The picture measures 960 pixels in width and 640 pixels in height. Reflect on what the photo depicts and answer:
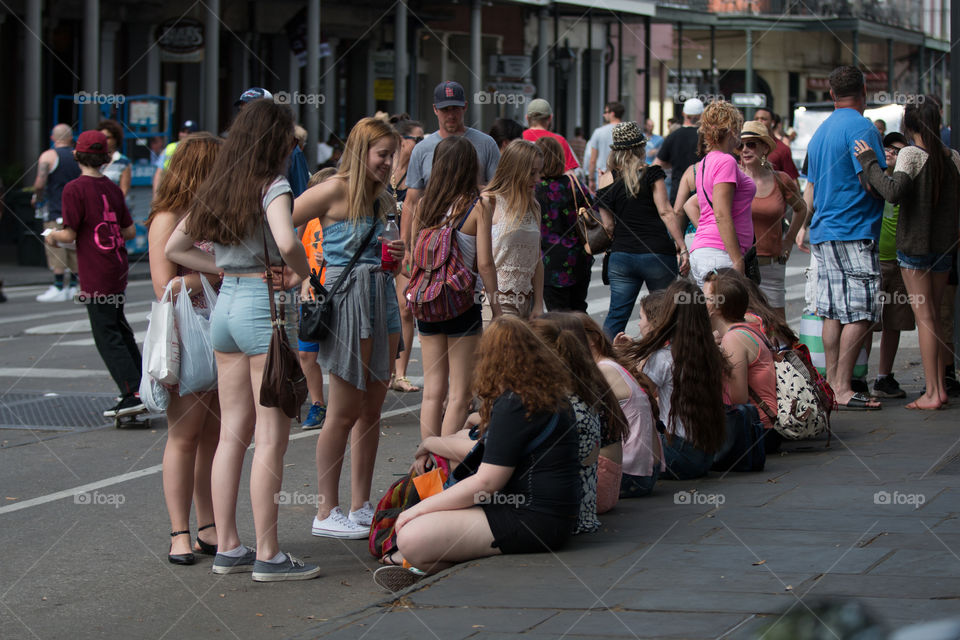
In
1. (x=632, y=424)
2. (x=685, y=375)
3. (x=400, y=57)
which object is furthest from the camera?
(x=400, y=57)

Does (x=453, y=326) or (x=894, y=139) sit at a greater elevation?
(x=894, y=139)

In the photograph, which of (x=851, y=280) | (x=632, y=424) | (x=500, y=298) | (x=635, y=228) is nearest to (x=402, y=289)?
(x=635, y=228)

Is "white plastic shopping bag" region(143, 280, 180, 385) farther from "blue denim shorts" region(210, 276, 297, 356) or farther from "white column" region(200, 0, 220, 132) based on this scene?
"white column" region(200, 0, 220, 132)

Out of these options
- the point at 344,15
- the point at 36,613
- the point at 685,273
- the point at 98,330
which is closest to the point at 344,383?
the point at 36,613

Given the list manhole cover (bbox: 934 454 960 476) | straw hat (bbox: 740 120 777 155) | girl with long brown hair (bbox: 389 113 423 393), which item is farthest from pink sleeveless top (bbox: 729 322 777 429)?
girl with long brown hair (bbox: 389 113 423 393)

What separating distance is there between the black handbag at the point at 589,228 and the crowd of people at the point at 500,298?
0.09ft

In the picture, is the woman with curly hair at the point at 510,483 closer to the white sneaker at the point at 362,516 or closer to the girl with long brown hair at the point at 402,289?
the white sneaker at the point at 362,516

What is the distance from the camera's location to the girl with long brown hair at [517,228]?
7797 mm

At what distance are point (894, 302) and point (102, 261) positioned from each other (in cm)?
524

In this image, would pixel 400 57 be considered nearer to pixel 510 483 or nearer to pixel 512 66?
pixel 512 66

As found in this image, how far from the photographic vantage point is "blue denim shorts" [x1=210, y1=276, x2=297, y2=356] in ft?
17.6

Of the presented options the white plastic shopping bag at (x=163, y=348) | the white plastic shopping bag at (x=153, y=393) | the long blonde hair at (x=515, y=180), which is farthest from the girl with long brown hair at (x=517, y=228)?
the white plastic shopping bag at (x=153, y=393)

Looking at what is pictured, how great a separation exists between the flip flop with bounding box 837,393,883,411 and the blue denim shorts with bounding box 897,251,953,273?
34.6 inches

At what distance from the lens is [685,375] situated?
676 centimetres
